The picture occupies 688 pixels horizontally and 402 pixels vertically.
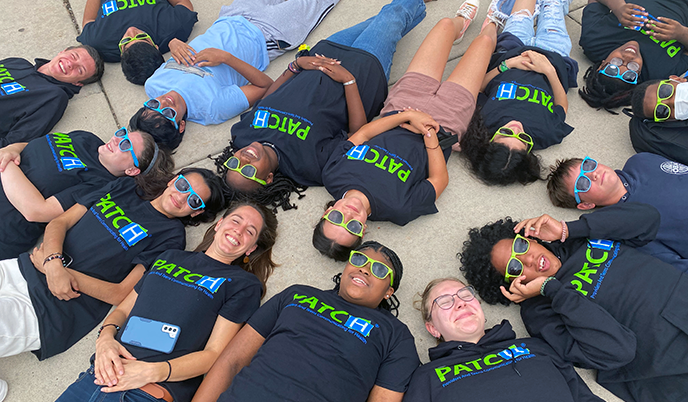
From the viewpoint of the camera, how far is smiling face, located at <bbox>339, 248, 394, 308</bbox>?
2.73 meters

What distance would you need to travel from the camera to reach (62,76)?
4.10m

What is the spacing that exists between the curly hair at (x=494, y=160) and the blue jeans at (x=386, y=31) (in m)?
1.09

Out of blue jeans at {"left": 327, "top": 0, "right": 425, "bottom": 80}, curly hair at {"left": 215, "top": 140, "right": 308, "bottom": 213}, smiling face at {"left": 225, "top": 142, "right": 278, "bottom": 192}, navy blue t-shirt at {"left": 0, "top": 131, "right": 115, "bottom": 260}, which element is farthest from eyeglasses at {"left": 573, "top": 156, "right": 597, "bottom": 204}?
navy blue t-shirt at {"left": 0, "top": 131, "right": 115, "bottom": 260}

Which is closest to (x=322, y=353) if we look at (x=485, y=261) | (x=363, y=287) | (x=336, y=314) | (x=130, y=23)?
(x=336, y=314)

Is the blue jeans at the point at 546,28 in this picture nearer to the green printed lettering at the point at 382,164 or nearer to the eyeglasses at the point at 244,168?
the green printed lettering at the point at 382,164

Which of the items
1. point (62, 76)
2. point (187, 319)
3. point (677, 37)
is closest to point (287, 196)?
point (187, 319)

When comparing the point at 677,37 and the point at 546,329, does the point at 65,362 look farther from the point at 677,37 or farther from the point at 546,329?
the point at 677,37

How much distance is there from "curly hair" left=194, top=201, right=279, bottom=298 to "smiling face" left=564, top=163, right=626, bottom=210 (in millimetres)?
2291

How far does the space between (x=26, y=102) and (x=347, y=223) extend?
3.18m

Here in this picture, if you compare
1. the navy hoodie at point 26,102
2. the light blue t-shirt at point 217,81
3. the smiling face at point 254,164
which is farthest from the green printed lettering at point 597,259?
the navy hoodie at point 26,102

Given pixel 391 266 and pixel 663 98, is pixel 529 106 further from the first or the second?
pixel 391 266

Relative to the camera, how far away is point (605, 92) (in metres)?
3.78

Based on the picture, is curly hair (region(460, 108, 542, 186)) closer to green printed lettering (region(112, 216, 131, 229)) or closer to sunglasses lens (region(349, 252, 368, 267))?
sunglasses lens (region(349, 252, 368, 267))

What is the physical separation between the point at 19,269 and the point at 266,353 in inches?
75.3
